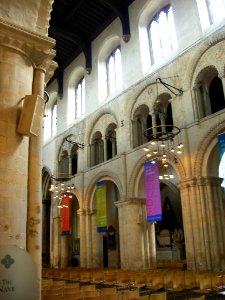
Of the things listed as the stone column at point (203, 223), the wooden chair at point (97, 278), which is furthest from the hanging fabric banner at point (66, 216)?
the stone column at point (203, 223)

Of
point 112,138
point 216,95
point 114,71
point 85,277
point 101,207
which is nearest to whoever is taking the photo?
point 85,277

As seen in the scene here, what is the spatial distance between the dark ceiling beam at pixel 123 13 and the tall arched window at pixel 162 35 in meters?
1.49

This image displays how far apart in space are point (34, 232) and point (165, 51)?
1426cm

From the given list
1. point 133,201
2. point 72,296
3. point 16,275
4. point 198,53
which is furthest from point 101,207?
point 16,275

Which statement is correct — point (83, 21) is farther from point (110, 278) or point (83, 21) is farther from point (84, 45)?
point (110, 278)

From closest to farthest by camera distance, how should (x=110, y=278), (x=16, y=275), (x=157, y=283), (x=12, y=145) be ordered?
(x=16, y=275) < (x=12, y=145) < (x=157, y=283) < (x=110, y=278)

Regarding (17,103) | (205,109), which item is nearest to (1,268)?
(17,103)

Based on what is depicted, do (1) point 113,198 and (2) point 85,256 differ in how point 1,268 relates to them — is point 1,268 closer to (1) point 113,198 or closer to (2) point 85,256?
(2) point 85,256

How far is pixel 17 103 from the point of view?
6.82 metres

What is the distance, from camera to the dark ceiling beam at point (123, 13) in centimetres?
2023

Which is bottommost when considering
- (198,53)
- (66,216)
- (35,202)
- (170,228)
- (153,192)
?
(35,202)

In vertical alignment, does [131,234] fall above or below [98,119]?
below

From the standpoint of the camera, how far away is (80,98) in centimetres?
2531

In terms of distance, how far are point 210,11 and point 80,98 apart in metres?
12.0
